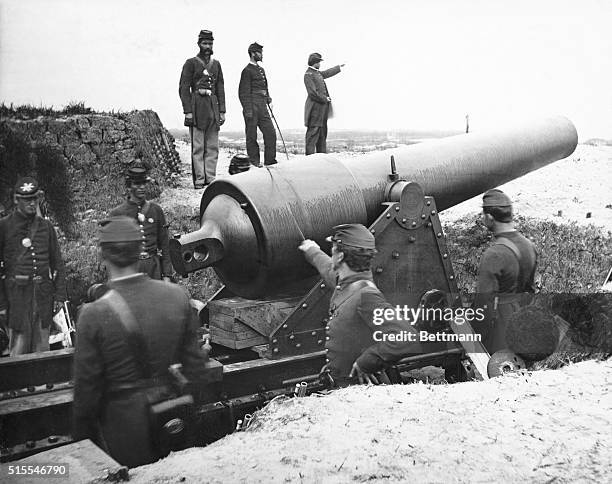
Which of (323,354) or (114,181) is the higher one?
(114,181)

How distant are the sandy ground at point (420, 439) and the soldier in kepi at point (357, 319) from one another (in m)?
0.19

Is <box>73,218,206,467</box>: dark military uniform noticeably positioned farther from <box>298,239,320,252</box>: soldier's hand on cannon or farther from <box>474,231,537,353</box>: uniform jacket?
<box>474,231,537,353</box>: uniform jacket

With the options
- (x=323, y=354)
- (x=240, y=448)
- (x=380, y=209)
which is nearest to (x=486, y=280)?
(x=380, y=209)

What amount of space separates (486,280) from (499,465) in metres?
1.96

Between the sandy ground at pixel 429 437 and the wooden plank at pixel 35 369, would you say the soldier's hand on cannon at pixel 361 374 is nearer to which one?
the sandy ground at pixel 429 437

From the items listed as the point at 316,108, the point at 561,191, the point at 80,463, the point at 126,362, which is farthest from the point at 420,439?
the point at 561,191

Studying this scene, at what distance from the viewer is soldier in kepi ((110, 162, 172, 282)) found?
453cm

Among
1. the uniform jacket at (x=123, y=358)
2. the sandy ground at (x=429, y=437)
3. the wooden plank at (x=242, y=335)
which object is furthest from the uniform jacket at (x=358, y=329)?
the uniform jacket at (x=123, y=358)

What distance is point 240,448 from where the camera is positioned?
3.31 metres

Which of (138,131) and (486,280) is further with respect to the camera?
(486,280)

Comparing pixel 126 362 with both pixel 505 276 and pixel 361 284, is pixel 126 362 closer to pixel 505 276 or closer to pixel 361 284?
pixel 361 284

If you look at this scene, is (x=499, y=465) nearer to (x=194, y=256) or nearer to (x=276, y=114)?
(x=194, y=256)

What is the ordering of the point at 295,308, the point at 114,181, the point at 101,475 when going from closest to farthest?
1. the point at 101,475
2. the point at 114,181
3. the point at 295,308

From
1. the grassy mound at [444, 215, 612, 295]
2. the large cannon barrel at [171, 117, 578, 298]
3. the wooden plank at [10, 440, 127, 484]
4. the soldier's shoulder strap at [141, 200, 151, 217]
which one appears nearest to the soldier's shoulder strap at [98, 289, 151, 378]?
the wooden plank at [10, 440, 127, 484]
